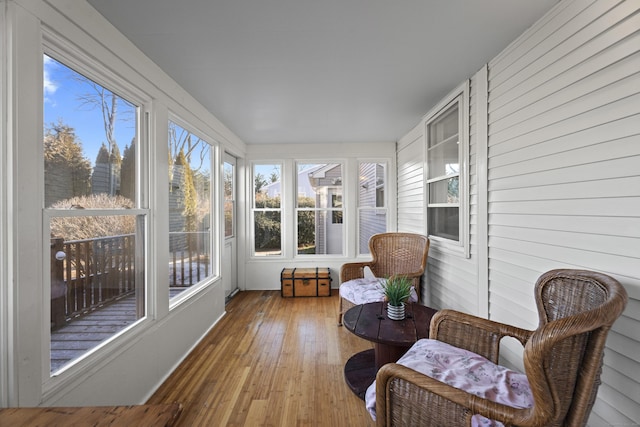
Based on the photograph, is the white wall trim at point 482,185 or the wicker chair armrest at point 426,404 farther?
the white wall trim at point 482,185

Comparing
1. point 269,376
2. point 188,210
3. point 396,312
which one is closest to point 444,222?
point 396,312

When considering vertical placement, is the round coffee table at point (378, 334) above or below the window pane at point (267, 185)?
below

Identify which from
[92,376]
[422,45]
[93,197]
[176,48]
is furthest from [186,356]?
[422,45]

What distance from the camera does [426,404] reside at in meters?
1.16

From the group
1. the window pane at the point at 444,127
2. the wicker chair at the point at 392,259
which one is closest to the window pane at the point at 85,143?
the wicker chair at the point at 392,259

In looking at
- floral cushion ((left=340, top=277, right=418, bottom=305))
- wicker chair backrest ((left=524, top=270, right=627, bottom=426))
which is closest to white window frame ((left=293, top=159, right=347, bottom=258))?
floral cushion ((left=340, top=277, right=418, bottom=305))

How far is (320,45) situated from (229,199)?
2.92m

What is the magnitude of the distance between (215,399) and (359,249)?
307cm

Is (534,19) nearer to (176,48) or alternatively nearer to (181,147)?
(176,48)

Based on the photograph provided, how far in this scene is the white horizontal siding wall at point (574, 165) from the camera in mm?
1153

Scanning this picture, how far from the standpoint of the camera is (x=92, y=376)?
1518 mm

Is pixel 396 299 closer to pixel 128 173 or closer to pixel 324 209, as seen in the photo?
pixel 128 173

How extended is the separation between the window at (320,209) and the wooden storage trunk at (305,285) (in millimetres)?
539

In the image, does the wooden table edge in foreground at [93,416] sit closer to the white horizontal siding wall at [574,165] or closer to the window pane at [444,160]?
the white horizontal siding wall at [574,165]
